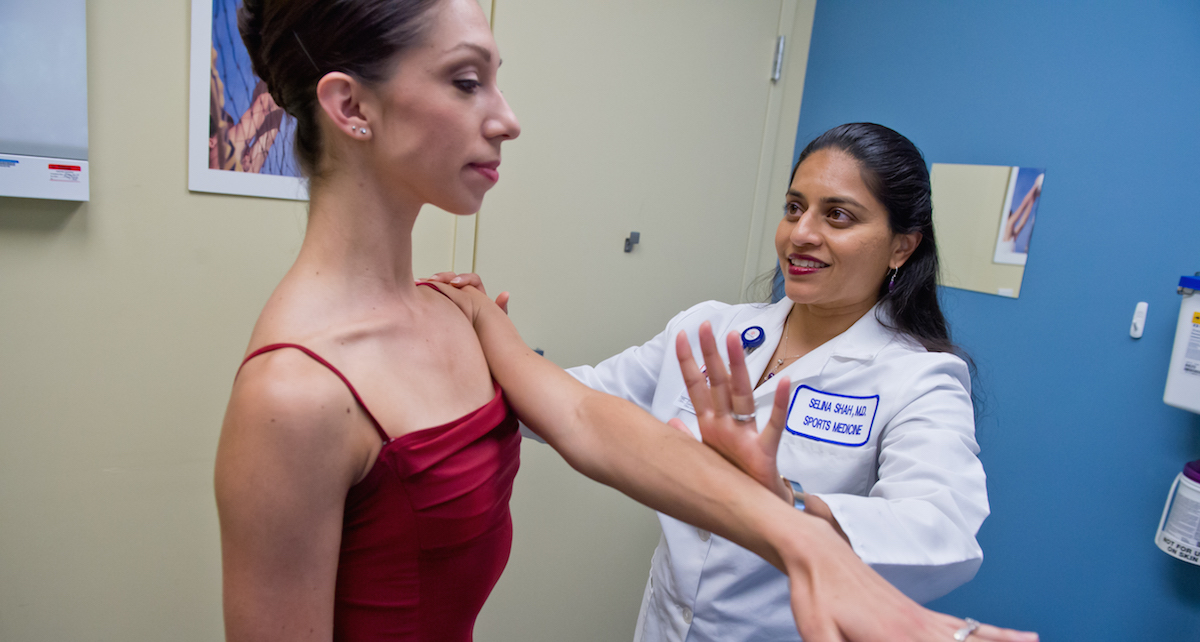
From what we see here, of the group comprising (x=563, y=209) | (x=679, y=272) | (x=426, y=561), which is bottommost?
(x=426, y=561)

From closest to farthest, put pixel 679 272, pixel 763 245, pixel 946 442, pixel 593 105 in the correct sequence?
pixel 946 442 → pixel 593 105 → pixel 679 272 → pixel 763 245

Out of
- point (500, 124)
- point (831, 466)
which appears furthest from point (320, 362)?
point (831, 466)

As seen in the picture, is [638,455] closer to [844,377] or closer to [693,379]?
[693,379]

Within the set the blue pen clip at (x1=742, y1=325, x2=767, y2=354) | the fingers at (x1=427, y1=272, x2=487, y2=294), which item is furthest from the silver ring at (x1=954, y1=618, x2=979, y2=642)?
the blue pen clip at (x1=742, y1=325, x2=767, y2=354)

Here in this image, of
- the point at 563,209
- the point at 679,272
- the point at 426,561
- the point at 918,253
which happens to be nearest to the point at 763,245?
the point at 679,272

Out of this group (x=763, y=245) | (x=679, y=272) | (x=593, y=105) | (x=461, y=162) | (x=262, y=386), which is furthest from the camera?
(x=763, y=245)

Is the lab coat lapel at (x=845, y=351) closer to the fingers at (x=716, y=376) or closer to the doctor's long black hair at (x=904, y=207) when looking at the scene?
the doctor's long black hair at (x=904, y=207)

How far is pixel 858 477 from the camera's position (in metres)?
1.16

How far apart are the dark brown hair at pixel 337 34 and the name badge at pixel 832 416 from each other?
0.84 metres

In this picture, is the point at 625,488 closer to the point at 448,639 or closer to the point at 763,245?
the point at 448,639

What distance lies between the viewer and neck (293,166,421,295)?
0.76m

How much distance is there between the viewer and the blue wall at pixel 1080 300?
4.82 feet

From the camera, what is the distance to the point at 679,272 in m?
2.11

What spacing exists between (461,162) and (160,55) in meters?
0.91
